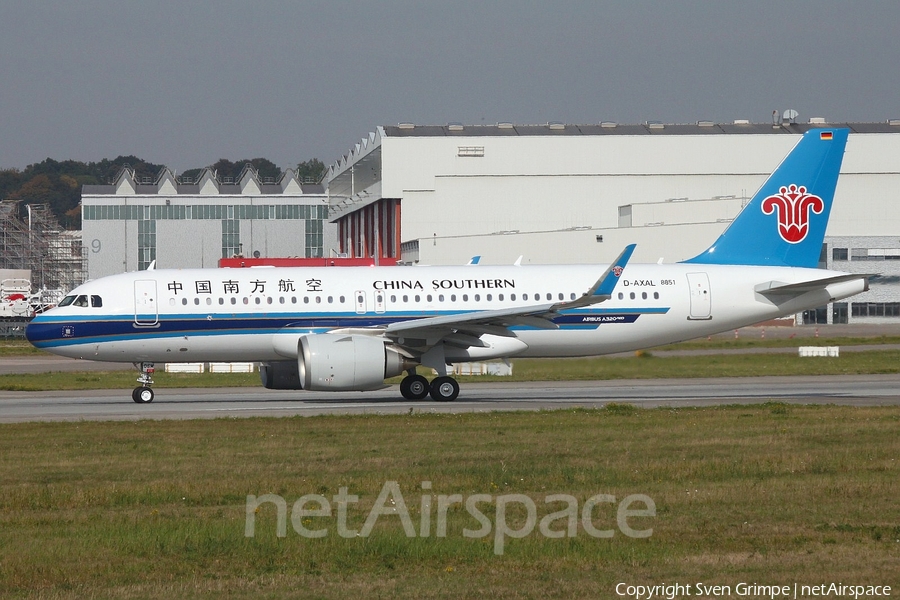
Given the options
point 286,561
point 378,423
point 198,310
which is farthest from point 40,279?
point 286,561

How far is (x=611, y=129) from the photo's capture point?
84.8m

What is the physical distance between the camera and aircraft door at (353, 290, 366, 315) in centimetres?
2800

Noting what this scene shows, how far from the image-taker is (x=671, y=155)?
80188mm

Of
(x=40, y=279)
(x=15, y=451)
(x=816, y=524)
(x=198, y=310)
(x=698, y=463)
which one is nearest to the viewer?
(x=816, y=524)

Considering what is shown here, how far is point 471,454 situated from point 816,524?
6.27m

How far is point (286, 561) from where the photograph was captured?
940cm

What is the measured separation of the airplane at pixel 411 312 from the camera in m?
27.5

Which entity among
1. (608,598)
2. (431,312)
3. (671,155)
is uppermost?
(671,155)

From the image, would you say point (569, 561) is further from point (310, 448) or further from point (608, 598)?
point (310, 448)

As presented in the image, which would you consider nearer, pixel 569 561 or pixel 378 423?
pixel 569 561

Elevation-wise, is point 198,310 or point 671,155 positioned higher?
point 671,155

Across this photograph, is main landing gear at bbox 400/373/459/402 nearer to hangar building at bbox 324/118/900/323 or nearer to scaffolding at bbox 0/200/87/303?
hangar building at bbox 324/118/900/323

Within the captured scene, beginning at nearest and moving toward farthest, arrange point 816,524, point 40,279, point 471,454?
point 816,524, point 471,454, point 40,279

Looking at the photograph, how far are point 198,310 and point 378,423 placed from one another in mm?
8678
